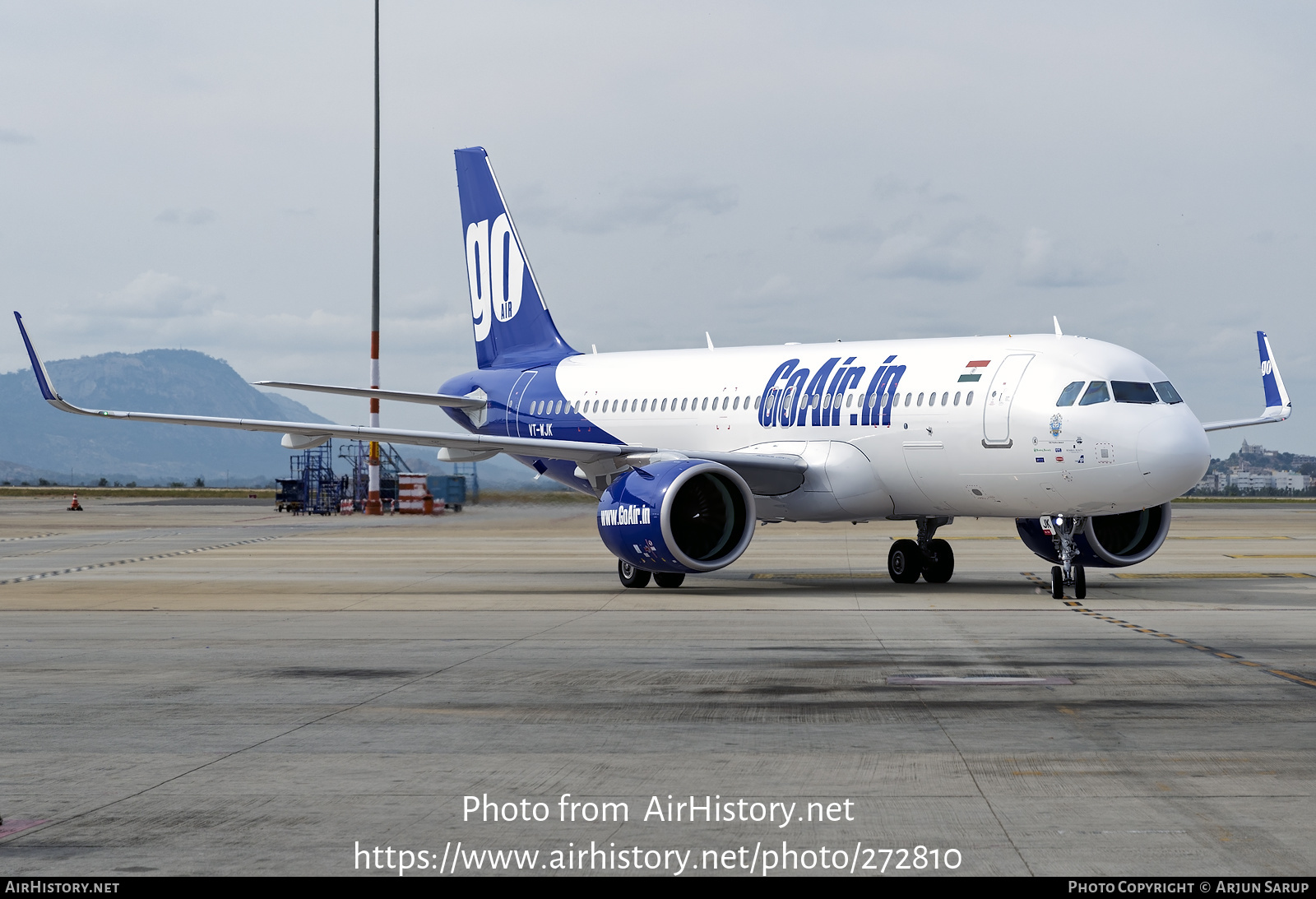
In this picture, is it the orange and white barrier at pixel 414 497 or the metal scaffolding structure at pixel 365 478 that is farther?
the metal scaffolding structure at pixel 365 478

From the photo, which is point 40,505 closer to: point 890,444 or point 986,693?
point 890,444

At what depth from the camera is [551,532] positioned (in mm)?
43875

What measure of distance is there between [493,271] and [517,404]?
432 cm

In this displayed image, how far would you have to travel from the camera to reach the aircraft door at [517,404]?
1219 inches

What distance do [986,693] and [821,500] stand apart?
498 inches

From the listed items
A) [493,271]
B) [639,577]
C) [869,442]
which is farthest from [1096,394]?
[493,271]

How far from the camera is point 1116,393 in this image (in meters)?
20.8

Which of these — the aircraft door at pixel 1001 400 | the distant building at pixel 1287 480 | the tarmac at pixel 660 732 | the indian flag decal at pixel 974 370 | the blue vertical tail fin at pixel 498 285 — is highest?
the blue vertical tail fin at pixel 498 285

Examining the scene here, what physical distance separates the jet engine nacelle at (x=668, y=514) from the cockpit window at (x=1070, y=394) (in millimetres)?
4859

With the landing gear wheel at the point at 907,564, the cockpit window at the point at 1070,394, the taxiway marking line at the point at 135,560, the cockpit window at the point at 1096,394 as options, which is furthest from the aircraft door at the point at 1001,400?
the taxiway marking line at the point at 135,560

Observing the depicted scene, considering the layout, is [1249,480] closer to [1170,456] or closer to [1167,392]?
[1167,392]

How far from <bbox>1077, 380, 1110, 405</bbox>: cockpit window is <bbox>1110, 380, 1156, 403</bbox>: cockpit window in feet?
0.45

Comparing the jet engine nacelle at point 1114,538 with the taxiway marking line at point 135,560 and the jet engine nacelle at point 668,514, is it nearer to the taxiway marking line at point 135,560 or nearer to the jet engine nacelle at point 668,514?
the jet engine nacelle at point 668,514
